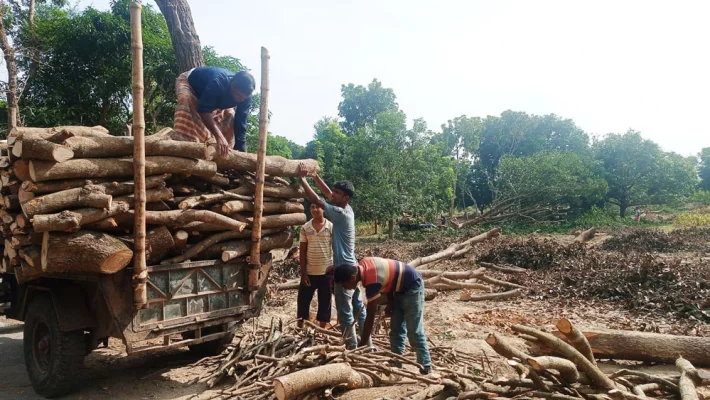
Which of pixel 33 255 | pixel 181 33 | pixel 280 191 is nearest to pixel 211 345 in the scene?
pixel 280 191

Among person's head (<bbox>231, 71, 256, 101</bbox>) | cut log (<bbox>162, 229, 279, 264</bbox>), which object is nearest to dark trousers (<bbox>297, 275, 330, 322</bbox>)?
cut log (<bbox>162, 229, 279, 264</bbox>)

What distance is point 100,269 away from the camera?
14.3 ft

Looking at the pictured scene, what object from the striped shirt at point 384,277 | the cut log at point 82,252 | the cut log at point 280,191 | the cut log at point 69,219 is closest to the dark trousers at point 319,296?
the cut log at point 280,191

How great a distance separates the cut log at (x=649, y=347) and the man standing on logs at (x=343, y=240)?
2.15 m

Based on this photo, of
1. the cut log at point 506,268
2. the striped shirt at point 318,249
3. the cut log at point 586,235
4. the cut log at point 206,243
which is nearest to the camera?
the cut log at point 206,243

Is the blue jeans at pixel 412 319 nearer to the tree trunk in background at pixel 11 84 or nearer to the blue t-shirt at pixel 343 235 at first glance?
the blue t-shirt at pixel 343 235

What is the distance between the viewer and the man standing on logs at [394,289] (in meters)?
4.56

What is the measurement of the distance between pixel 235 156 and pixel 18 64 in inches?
551

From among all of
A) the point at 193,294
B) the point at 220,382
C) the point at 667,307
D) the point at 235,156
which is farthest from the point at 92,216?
the point at 667,307

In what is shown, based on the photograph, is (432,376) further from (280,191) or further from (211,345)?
(211,345)

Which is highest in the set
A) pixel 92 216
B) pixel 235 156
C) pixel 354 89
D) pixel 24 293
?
pixel 354 89

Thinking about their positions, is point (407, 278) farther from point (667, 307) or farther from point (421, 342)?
point (667, 307)

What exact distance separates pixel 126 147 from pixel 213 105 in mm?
1292

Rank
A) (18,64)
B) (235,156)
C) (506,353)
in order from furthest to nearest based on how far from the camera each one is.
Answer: (18,64) → (235,156) → (506,353)
